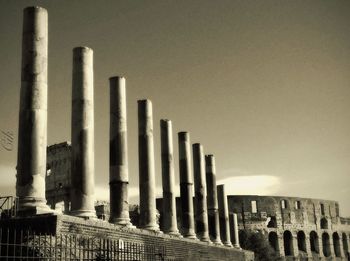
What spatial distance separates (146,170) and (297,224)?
34.5 metres

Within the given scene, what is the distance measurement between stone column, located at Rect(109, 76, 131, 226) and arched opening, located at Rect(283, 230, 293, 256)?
36183 mm

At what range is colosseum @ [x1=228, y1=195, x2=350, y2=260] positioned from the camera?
4572 centimetres

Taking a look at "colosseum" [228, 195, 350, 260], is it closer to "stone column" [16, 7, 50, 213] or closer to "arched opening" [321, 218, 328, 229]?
"arched opening" [321, 218, 328, 229]

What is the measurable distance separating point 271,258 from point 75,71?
28.1 m

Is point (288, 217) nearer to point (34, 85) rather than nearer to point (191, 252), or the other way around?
point (191, 252)

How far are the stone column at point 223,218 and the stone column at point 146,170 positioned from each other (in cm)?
1113

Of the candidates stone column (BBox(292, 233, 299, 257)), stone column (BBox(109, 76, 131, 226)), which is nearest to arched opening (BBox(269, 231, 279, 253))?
stone column (BBox(292, 233, 299, 257))

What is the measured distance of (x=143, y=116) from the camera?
1717cm

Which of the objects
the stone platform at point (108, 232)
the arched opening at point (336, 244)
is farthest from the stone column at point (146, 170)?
the arched opening at point (336, 244)

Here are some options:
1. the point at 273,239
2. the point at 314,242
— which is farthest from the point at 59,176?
the point at 314,242

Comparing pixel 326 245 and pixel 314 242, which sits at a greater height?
pixel 314 242

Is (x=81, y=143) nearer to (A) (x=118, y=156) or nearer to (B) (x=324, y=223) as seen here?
(A) (x=118, y=156)

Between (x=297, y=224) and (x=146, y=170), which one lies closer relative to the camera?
(x=146, y=170)

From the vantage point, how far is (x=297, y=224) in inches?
1875
